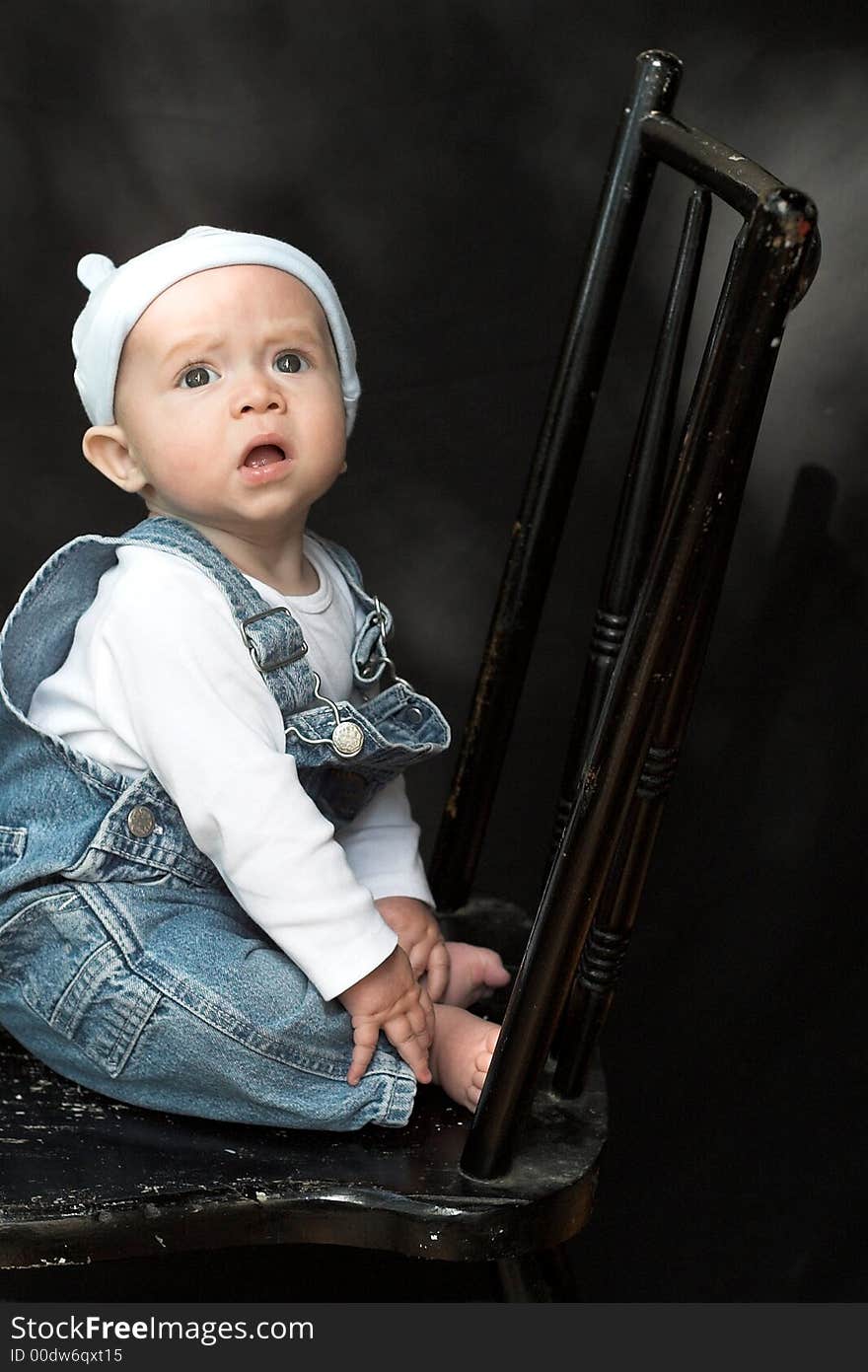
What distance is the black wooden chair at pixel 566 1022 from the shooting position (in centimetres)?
86

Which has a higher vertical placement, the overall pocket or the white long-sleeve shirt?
the white long-sleeve shirt

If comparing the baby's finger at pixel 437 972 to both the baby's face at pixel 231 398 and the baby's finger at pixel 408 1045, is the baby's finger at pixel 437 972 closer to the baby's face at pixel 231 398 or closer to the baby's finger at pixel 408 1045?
the baby's finger at pixel 408 1045

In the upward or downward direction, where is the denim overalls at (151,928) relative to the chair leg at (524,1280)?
upward

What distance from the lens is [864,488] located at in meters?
1.42

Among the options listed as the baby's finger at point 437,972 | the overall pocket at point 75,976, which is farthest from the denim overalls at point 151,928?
the baby's finger at point 437,972

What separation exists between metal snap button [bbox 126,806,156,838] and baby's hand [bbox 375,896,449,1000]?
18 cm

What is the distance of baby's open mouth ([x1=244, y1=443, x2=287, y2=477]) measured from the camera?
1068mm

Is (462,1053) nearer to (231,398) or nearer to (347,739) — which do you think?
(347,739)

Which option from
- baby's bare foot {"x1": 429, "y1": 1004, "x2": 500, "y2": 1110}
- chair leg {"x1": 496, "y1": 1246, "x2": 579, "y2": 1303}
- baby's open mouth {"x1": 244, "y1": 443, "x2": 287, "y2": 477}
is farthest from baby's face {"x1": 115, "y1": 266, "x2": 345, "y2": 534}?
chair leg {"x1": 496, "y1": 1246, "x2": 579, "y2": 1303}

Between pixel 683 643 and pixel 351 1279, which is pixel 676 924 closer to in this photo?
pixel 351 1279

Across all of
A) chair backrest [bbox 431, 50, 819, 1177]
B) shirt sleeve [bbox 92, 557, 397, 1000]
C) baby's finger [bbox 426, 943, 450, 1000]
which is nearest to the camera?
chair backrest [bbox 431, 50, 819, 1177]

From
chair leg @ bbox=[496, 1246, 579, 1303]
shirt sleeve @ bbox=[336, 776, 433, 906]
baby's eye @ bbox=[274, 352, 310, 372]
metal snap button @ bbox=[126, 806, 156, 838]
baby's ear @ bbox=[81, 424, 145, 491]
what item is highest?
baby's eye @ bbox=[274, 352, 310, 372]

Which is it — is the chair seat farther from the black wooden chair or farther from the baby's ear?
the baby's ear

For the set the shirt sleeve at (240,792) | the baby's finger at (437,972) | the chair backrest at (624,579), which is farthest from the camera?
the baby's finger at (437,972)
